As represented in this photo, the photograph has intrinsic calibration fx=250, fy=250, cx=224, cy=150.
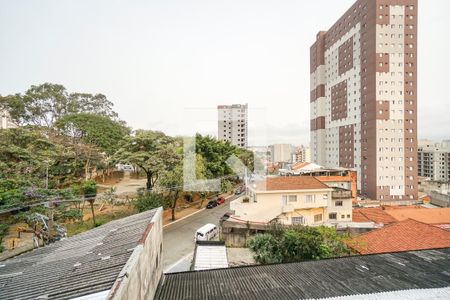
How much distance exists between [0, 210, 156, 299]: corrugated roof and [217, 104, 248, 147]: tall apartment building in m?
22.0

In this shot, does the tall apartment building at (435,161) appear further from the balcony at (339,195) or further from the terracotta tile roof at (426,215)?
the balcony at (339,195)

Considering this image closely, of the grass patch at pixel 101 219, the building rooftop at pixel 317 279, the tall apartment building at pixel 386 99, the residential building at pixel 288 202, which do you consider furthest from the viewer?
the tall apartment building at pixel 386 99

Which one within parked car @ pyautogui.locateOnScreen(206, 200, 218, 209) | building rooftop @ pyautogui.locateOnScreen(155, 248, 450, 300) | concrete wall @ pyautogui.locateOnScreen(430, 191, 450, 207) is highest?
building rooftop @ pyautogui.locateOnScreen(155, 248, 450, 300)

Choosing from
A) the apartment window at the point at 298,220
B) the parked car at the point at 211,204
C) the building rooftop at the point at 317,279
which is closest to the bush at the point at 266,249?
the building rooftop at the point at 317,279

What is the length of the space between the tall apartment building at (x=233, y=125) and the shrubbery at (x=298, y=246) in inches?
677

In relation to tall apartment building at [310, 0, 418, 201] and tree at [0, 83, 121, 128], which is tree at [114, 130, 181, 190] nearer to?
tree at [0, 83, 121, 128]

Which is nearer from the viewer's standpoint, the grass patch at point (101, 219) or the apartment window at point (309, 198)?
the grass patch at point (101, 219)

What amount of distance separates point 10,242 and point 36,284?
453 inches

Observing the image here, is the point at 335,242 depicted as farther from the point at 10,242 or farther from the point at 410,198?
the point at 410,198

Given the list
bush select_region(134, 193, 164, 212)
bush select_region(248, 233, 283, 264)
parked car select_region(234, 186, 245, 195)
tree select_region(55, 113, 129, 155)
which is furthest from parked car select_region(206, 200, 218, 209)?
tree select_region(55, 113, 129, 155)

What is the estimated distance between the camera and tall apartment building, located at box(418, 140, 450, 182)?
56250mm

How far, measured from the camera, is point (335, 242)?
10.8m

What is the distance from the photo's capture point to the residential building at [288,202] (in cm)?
1482

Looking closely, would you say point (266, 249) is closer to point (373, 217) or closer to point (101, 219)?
point (101, 219)
